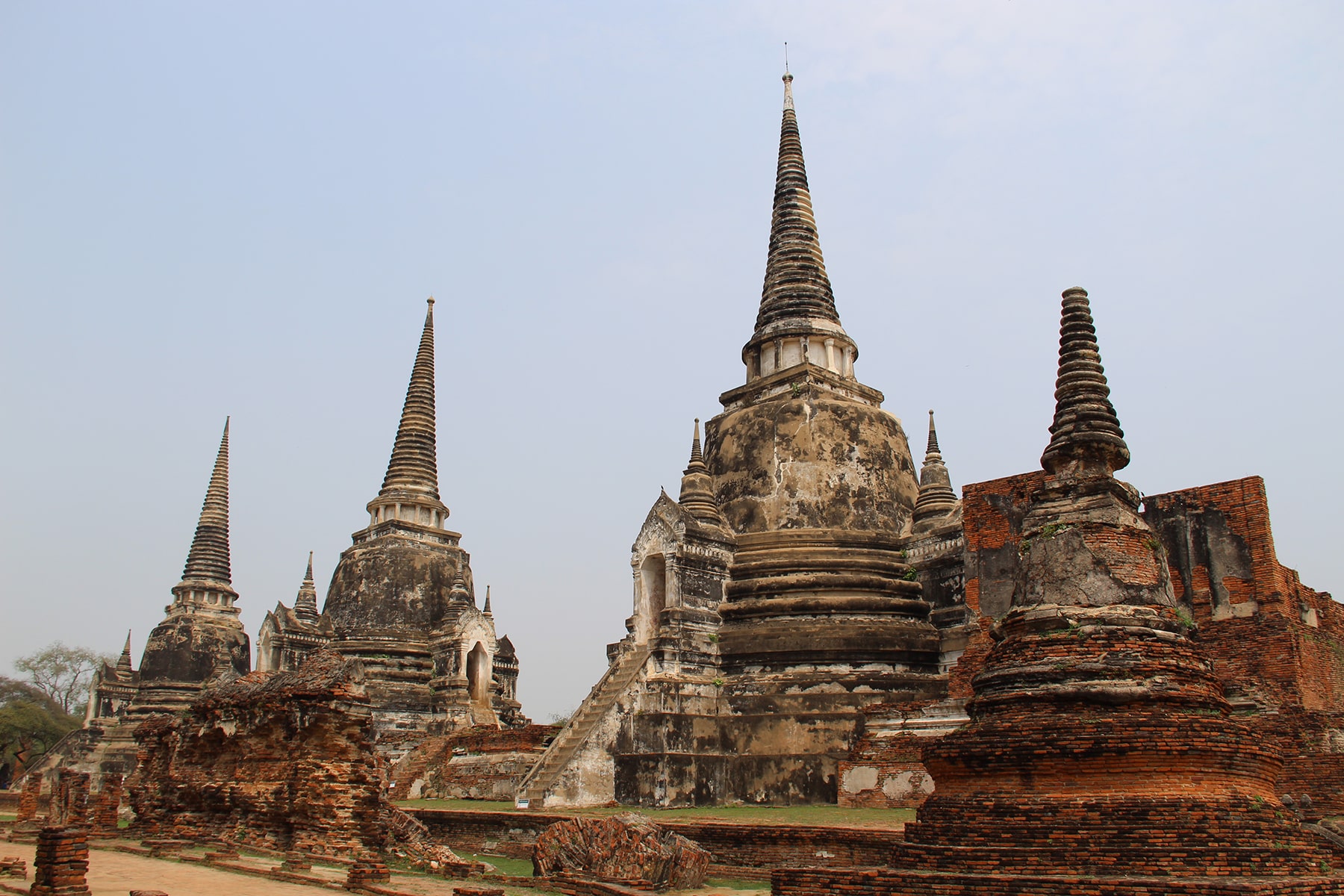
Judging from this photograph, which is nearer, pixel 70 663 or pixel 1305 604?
pixel 1305 604

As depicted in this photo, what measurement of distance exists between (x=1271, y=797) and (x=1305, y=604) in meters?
9.20

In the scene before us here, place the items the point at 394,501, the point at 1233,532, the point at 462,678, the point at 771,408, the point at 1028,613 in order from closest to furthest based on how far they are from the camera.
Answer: the point at 1028,613
the point at 1233,532
the point at 771,408
the point at 462,678
the point at 394,501

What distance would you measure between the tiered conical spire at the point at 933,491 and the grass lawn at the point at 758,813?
278 inches

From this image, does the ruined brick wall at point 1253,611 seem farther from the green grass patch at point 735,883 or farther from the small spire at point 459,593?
the small spire at point 459,593

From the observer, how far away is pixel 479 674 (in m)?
28.9

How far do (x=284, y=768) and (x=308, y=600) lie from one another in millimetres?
21050

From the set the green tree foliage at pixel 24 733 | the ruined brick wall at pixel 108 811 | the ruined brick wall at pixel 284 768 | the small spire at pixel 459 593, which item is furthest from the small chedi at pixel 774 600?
the green tree foliage at pixel 24 733

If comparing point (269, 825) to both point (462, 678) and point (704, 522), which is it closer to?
point (704, 522)

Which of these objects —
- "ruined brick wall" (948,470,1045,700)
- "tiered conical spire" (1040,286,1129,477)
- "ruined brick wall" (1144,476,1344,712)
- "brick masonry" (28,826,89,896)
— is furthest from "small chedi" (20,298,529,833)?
"tiered conical spire" (1040,286,1129,477)

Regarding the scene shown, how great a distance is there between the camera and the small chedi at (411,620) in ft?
91.2

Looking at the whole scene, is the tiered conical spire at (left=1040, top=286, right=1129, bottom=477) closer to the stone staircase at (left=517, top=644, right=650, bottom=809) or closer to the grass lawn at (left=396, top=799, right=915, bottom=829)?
the grass lawn at (left=396, top=799, right=915, bottom=829)

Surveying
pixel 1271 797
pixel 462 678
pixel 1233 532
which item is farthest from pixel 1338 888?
pixel 462 678

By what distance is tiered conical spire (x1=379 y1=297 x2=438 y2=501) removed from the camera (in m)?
31.8

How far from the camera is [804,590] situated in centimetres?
2062
